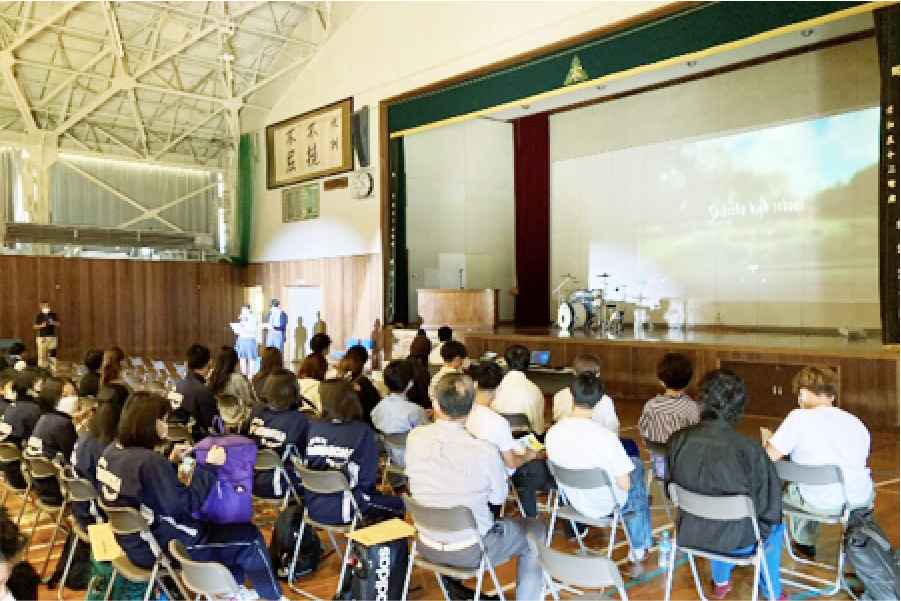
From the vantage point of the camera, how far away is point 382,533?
3250 mm

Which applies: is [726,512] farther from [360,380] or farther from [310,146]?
[310,146]

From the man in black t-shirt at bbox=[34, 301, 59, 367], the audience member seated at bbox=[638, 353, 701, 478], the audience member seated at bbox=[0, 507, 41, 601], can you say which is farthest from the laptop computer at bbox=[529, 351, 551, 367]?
the man in black t-shirt at bbox=[34, 301, 59, 367]

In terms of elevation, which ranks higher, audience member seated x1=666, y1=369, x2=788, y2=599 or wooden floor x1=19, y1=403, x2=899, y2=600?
audience member seated x1=666, y1=369, x2=788, y2=599

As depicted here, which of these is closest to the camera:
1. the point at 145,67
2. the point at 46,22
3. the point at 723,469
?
the point at 723,469

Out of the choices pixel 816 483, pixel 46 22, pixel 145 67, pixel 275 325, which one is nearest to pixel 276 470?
pixel 816 483

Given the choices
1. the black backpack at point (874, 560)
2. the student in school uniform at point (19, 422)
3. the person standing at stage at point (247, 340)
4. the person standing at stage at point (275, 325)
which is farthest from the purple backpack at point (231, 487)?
the person standing at stage at point (247, 340)

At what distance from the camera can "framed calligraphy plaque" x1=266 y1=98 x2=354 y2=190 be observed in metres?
15.2

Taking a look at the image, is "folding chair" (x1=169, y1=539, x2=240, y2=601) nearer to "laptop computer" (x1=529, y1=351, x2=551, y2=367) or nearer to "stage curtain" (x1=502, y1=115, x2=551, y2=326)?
"laptop computer" (x1=529, y1=351, x2=551, y2=367)

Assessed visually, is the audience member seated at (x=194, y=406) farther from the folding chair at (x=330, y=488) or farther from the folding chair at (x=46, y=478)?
the folding chair at (x=330, y=488)

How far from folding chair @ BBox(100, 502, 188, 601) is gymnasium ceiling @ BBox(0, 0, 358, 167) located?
1341cm

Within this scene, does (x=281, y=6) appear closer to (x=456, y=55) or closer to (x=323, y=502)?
(x=456, y=55)

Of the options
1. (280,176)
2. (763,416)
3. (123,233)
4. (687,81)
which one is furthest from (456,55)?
(123,233)

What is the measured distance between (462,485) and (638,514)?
1325 millimetres

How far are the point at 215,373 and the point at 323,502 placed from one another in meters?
2.68
